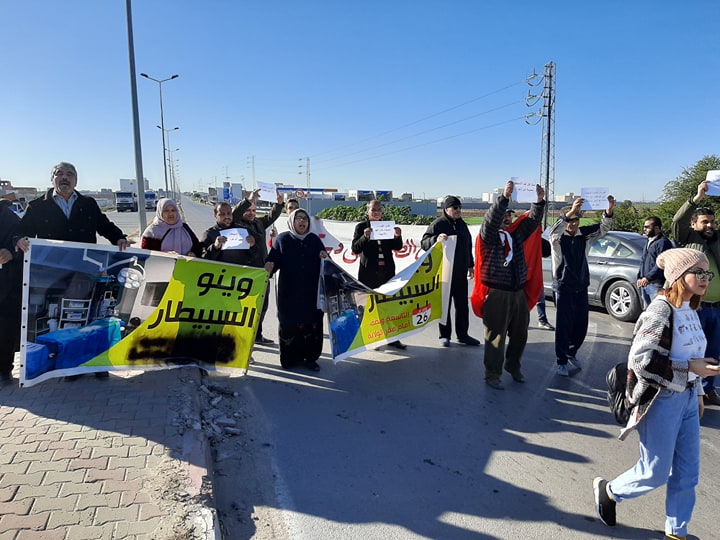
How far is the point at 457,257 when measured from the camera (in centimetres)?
630

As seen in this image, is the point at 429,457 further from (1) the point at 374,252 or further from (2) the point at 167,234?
(2) the point at 167,234

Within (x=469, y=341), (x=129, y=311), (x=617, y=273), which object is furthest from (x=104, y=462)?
(x=617, y=273)

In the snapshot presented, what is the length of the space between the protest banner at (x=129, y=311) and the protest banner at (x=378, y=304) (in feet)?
2.70

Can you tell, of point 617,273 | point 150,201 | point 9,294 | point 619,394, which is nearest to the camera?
point 619,394

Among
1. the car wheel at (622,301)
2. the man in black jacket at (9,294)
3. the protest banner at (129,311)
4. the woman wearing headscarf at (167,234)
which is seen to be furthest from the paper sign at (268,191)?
the car wheel at (622,301)

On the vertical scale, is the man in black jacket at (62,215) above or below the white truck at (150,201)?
below

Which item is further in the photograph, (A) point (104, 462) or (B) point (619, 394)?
(A) point (104, 462)

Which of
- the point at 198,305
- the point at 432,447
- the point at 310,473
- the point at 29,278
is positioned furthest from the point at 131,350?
the point at 432,447

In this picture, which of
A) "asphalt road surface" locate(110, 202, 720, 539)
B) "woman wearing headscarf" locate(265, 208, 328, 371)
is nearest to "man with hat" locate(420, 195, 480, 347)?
"asphalt road surface" locate(110, 202, 720, 539)

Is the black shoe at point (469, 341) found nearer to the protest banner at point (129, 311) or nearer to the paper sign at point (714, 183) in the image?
the protest banner at point (129, 311)

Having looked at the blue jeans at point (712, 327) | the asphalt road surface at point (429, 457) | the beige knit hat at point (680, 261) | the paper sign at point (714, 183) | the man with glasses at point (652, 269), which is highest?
the paper sign at point (714, 183)

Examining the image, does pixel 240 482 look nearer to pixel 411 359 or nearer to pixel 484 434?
pixel 484 434

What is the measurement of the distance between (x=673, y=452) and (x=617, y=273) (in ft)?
20.7

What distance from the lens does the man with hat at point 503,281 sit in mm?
4766
